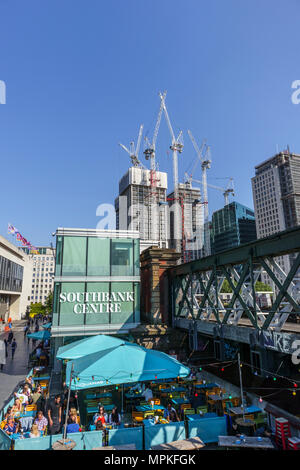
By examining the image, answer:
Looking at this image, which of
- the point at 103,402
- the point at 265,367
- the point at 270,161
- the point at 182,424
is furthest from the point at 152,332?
the point at 270,161

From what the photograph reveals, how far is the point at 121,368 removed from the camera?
1077 cm

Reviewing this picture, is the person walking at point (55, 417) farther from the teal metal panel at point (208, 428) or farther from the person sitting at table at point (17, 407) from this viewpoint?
the teal metal panel at point (208, 428)

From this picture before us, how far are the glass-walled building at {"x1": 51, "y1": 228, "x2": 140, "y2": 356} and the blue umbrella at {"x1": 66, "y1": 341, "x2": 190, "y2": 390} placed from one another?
976cm

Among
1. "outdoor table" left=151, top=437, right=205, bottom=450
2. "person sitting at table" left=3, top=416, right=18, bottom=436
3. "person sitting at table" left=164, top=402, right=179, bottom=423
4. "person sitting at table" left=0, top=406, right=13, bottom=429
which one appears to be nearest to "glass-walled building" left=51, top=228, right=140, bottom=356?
"person sitting at table" left=0, top=406, right=13, bottom=429

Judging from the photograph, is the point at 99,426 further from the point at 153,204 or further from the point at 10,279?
the point at 153,204

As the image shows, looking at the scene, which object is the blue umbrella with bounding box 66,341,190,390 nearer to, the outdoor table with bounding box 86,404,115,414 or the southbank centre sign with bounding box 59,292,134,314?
the outdoor table with bounding box 86,404,115,414

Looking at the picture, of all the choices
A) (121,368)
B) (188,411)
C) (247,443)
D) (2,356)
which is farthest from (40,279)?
(247,443)

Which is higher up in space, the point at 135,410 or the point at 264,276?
the point at 264,276

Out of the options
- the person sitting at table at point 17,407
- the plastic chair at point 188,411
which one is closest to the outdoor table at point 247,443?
the plastic chair at point 188,411

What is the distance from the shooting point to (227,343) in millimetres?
17359

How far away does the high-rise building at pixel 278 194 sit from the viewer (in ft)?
538

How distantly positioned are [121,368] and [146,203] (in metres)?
175
